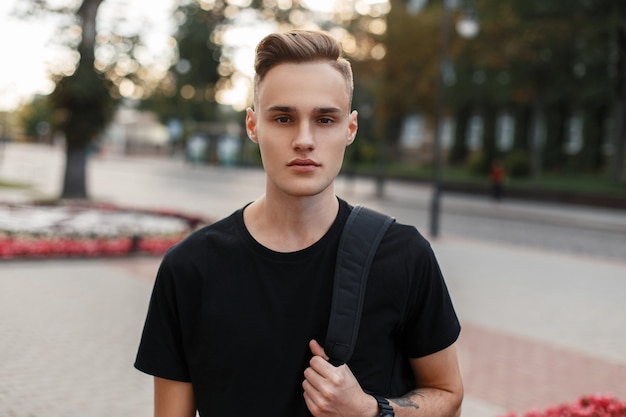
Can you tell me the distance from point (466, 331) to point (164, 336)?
249 inches

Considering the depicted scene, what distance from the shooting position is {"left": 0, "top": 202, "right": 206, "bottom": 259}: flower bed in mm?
11844

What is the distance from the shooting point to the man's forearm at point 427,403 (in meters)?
1.91

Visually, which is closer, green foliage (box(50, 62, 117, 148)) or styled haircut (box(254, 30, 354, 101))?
styled haircut (box(254, 30, 354, 101))

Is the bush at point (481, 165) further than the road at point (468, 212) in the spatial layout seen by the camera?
Yes

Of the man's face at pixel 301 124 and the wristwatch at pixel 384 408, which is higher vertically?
the man's face at pixel 301 124

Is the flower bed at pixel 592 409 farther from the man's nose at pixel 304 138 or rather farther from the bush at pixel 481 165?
the bush at pixel 481 165

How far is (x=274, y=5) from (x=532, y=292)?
17.6 metres

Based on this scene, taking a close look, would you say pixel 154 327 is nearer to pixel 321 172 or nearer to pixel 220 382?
pixel 220 382

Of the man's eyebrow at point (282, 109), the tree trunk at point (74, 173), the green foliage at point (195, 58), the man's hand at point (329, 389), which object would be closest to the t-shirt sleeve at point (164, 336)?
the man's hand at point (329, 389)

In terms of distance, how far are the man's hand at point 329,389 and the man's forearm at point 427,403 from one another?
0.48 ft

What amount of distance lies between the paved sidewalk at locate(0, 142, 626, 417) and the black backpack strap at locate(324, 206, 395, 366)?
3660 millimetres

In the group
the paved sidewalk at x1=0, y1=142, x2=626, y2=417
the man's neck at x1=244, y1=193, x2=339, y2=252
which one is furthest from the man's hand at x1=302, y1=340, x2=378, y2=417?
the paved sidewalk at x1=0, y1=142, x2=626, y2=417

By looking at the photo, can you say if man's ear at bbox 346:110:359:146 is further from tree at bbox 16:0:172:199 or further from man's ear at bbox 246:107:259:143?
tree at bbox 16:0:172:199

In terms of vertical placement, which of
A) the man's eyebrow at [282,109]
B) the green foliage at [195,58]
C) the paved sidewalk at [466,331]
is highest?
the green foliage at [195,58]
